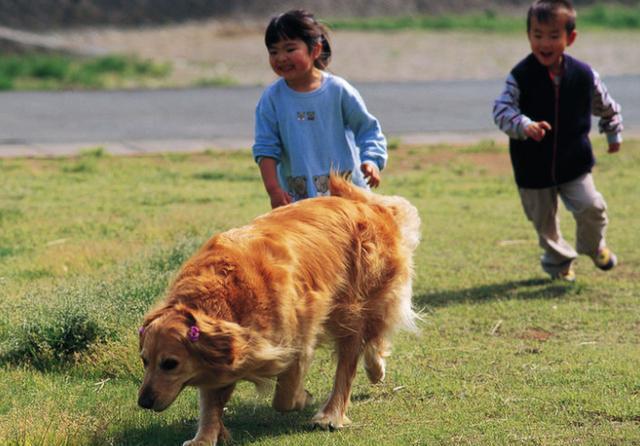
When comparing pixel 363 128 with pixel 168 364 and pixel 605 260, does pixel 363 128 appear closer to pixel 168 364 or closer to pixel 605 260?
pixel 168 364

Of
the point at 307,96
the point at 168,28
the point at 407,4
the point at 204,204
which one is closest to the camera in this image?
the point at 307,96

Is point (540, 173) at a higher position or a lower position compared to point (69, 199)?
higher

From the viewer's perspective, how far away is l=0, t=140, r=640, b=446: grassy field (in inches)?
195

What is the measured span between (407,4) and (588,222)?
26.4 m

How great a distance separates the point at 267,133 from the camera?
20.2ft

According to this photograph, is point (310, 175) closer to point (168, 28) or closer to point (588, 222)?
point (588, 222)

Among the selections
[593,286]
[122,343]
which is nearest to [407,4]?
[593,286]

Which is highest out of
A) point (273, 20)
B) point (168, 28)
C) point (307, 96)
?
point (273, 20)

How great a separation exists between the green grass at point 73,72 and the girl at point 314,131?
12.5 meters

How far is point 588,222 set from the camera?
25.3 feet

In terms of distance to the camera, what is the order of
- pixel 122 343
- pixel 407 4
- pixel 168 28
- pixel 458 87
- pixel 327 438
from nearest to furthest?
1. pixel 327 438
2. pixel 122 343
3. pixel 458 87
4. pixel 168 28
5. pixel 407 4

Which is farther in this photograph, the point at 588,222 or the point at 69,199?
the point at 69,199

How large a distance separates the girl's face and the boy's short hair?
78.4 inches

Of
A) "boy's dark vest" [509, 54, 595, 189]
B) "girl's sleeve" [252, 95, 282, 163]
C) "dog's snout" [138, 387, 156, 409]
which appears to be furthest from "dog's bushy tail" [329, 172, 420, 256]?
"boy's dark vest" [509, 54, 595, 189]
